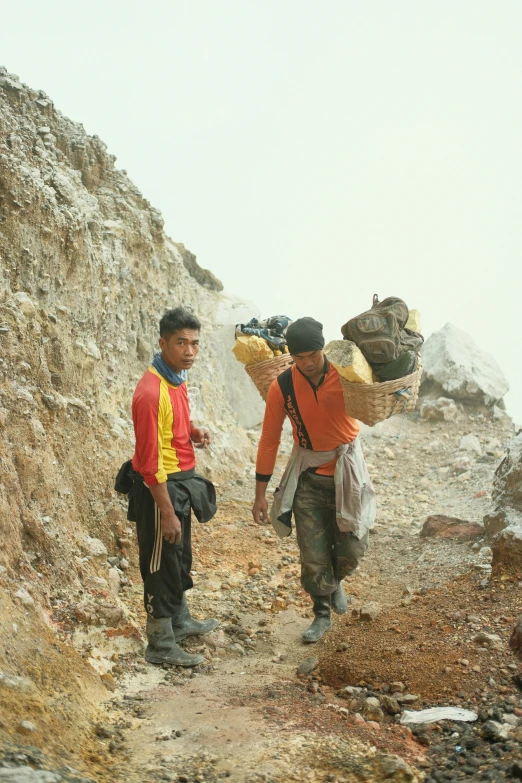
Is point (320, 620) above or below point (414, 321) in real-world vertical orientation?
below

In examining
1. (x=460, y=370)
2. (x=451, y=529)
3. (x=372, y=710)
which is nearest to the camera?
(x=372, y=710)

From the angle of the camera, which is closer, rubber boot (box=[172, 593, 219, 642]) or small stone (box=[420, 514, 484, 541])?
rubber boot (box=[172, 593, 219, 642])

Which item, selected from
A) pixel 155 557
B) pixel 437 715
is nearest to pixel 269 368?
pixel 155 557

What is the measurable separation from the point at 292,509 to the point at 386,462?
257 inches

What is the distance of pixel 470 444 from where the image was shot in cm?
1147

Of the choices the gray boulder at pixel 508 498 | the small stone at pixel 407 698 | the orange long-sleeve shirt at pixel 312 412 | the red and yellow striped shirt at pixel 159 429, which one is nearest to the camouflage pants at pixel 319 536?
the orange long-sleeve shirt at pixel 312 412

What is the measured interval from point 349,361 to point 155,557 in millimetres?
1629

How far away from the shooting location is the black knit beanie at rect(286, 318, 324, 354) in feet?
13.3

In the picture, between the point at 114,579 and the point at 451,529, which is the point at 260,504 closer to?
the point at 114,579

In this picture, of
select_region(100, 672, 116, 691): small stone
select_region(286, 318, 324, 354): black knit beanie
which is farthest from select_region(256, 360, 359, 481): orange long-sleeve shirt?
select_region(100, 672, 116, 691): small stone

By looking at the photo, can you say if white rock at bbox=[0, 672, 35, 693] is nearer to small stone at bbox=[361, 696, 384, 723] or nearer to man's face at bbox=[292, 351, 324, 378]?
small stone at bbox=[361, 696, 384, 723]

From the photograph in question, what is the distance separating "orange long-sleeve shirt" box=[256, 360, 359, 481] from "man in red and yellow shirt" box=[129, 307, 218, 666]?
1.95ft

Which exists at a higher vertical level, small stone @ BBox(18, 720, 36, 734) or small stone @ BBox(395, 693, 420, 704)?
small stone @ BBox(395, 693, 420, 704)

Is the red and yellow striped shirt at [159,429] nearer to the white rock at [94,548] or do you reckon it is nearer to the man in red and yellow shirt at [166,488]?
the man in red and yellow shirt at [166,488]
